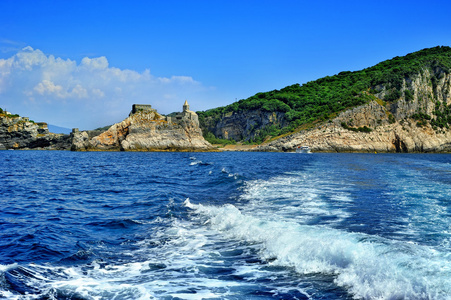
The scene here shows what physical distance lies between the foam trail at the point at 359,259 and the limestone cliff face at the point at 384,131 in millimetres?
99166

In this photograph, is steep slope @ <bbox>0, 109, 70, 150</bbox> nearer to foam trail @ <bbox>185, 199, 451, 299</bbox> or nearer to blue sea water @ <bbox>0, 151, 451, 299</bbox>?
blue sea water @ <bbox>0, 151, 451, 299</bbox>

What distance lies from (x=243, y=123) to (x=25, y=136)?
90349 millimetres

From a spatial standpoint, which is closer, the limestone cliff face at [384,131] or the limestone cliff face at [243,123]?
the limestone cliff face at [384,131]

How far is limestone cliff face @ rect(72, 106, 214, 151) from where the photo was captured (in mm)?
95062

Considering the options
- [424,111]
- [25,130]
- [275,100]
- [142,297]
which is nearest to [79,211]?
[142,297]

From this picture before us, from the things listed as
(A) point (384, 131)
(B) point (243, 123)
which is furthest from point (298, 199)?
(B) point (243, 123)

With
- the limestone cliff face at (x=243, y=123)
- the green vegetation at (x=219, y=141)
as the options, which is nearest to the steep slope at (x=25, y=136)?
the green vegetation at (x=219, y=141)

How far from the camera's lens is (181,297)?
6.86 m

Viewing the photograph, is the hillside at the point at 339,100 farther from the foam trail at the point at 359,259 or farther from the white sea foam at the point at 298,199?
the foam trail at the point at 359,259

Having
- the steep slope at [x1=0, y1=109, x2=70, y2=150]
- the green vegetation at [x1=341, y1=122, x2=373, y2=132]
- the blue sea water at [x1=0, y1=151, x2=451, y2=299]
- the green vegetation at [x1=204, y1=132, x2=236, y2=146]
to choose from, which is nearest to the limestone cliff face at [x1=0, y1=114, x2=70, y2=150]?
the steep slope at [x1=0, y1=109, x2=70, y2=150]

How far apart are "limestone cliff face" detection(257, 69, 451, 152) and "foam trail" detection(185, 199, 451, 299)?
99.2m

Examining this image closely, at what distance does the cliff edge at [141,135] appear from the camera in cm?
9519

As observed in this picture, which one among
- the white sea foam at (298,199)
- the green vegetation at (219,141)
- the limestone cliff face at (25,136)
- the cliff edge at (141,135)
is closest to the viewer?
the white sea foam at (298,199)

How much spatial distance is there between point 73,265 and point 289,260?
5.25 m
